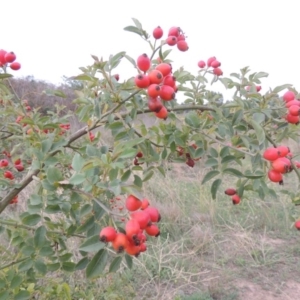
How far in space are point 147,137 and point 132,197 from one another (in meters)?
0.45

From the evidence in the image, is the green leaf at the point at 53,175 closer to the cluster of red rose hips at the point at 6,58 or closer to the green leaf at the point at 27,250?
the green leaf at the point at 27,250

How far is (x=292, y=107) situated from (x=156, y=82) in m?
0.45

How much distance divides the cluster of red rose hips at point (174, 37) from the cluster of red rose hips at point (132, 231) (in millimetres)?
539

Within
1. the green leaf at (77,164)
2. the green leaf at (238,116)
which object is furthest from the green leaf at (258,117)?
the green leaf at (77,164)

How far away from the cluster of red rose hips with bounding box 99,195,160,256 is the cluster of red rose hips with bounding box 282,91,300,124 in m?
0.56

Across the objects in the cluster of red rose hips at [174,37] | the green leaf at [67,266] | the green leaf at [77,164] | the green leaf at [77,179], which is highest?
the cluster of red rose hips at [174,37]

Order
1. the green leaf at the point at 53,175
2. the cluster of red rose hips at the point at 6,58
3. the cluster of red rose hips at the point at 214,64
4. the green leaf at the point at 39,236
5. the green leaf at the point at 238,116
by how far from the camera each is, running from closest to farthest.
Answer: the green leaf at the point at 53,175 → the green leaf at the point at 39,236 → the green leaf at the point at 238,116 → the cluster of red rose hips at the point at 6,58 → the cluster of red rose hips at the point at 214,64

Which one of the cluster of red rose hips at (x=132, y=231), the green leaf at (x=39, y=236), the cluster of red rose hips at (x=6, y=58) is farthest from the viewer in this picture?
the cluster of red rose hips at (x=6, y=58)

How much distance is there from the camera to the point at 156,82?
0.91 metres

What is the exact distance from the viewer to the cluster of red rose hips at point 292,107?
3.66ft

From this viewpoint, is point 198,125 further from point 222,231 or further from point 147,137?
point 222,231

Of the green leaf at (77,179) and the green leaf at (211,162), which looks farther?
the green leaf at (211,162)

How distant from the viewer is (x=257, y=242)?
393 centimetres

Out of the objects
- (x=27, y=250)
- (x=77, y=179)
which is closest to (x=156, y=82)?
(x=77, y=179)
